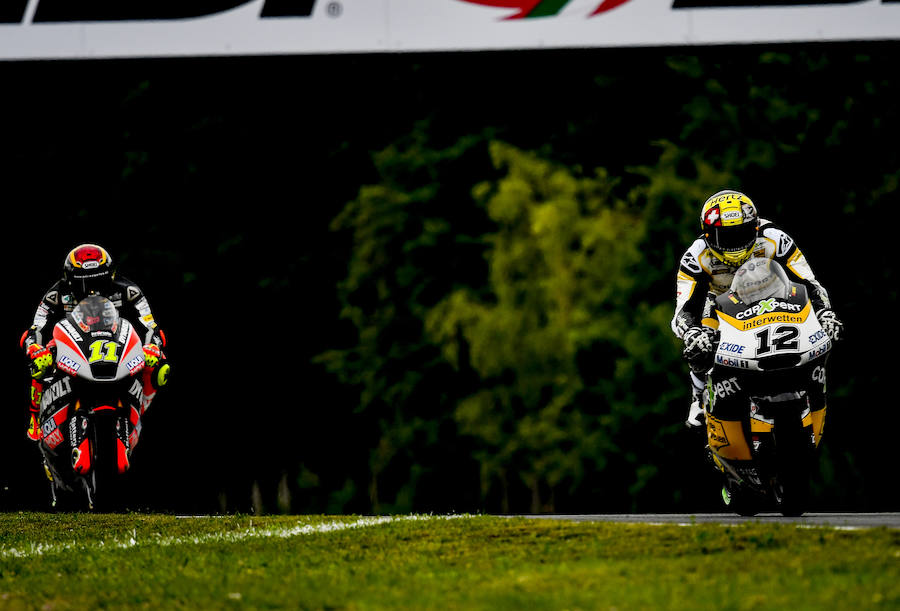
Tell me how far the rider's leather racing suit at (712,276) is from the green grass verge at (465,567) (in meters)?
1.78

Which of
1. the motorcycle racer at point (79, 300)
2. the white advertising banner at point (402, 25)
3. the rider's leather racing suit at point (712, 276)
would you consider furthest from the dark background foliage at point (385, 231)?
the rider's leather racing suit at point (712, 276)

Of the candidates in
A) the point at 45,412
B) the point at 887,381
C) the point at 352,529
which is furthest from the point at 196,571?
the point at 887,381

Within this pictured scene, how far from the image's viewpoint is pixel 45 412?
16500mm

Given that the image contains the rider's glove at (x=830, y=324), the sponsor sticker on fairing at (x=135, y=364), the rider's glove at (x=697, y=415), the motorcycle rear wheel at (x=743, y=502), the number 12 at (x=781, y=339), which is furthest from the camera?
the sponsor sticker on fairing at (x=135, y=364)

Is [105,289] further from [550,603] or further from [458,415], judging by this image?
[458,415]

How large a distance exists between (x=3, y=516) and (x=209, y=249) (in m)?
→ 15.2

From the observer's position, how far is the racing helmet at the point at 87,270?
644 inches

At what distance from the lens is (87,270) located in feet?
53.7

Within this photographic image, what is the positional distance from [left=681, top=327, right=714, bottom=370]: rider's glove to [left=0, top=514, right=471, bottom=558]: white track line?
7.42 ft

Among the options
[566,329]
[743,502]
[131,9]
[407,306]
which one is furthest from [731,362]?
[407,306]

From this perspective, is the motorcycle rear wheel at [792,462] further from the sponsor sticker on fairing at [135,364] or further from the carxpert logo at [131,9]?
the carxpert logo at [131,9]

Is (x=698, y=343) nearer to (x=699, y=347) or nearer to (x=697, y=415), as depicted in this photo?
(x=699, y=347)

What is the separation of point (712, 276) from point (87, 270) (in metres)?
6.16

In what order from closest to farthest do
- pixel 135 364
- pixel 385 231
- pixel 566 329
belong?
pixel 135 364 → pixel 566 329 → pixel 385 231
